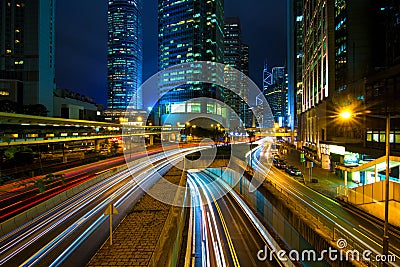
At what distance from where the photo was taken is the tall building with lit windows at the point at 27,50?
7756cm

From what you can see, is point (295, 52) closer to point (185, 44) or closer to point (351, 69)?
point (185, 44)

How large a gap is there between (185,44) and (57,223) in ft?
397

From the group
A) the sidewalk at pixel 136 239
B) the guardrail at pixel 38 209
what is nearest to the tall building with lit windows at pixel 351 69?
the sidewalk at pixel 136 239

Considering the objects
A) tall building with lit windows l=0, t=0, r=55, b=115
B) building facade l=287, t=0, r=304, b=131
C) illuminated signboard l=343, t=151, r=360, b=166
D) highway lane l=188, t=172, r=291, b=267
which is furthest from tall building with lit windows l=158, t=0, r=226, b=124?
highway lane l=188, t=172, r=291, b=267

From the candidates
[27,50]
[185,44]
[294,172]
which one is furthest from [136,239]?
[185,44]

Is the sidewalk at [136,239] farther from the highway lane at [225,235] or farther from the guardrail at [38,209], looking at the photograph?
the guardrail at [38,209]

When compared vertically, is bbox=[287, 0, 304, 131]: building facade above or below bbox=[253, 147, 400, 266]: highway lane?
above

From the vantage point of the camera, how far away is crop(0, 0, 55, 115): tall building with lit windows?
77.6 metres

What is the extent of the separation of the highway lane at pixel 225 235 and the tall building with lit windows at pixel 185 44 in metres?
93.5

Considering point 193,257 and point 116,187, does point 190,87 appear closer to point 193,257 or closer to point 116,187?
point 116,187

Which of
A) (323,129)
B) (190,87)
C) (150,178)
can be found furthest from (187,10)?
(150,178)

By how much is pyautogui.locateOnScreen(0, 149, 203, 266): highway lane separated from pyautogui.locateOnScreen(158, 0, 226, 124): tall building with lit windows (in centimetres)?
9457

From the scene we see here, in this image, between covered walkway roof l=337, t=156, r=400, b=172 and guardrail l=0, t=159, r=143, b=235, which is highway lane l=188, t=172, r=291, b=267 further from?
covered walkway roof l=337, t=156, r=400, b=172

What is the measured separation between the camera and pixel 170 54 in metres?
126
